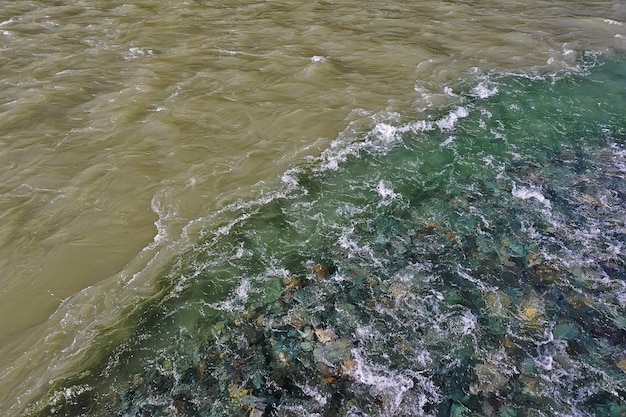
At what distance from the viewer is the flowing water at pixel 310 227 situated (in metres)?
5.34

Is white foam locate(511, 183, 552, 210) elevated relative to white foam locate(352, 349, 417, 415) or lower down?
elevated

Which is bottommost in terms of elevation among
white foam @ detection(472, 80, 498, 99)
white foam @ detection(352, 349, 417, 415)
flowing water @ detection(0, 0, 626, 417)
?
white foam @ detection(352, 349, 417, 415)

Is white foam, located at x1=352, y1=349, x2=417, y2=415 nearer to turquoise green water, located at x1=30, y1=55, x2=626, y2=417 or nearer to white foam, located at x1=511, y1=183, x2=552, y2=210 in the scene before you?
turquoise green water, located at x1=30, y1=55, x2=626, y2=417

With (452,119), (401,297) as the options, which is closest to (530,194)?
(452,119)

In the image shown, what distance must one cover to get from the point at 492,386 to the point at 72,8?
634 inches

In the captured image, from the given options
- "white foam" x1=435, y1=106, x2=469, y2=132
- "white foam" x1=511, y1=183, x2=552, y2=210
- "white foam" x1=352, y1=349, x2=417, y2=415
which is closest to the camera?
"white foam" x1=352, y1=349, x2=417, y2=415

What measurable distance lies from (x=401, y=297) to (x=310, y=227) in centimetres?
192

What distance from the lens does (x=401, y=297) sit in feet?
20.3

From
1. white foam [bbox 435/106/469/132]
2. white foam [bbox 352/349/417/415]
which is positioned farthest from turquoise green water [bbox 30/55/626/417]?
white foam [bbox 435/106/469/132]

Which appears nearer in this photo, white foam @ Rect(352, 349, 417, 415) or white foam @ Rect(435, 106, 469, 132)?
white foam @ Rect(352, 349, 417, 415)

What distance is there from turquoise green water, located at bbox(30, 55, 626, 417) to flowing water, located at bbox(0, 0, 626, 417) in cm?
3

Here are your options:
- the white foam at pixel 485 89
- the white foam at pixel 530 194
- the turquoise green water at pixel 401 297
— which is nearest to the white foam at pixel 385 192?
the turquoise green water at pixel 401 297

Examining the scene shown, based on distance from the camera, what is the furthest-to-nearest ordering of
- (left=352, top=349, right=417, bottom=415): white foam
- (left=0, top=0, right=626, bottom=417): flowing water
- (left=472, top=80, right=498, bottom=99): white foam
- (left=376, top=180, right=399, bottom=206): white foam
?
(left=472, top=80, right=498, bottom=99): white foam
(left=376, top=180, right=399, bottom=206): white foam
(left=0, top=0, right=626, bottom=417): flowing water
(left=352, top=349, right=417, bottom=415): white foam

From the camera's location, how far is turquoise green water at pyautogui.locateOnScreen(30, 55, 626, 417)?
520 cm
